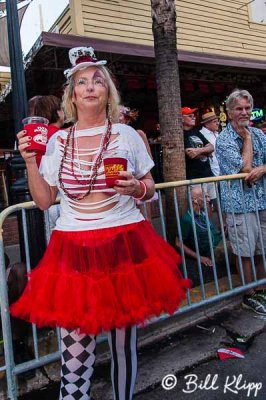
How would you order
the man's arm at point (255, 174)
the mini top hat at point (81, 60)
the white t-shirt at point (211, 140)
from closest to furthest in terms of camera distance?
1. the mini top hat at point (81, 60)
2. the man's arm at point (255, 174)
3. the white t-shirt at point (211, 140)

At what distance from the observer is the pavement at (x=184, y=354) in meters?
2.46

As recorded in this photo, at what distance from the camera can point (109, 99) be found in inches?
75.5

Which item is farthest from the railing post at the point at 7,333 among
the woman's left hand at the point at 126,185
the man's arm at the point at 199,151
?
the man's arm at the point at 199,151

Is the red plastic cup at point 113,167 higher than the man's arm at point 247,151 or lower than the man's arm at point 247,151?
lower

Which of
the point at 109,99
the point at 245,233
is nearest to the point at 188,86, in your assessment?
the point at 245,233

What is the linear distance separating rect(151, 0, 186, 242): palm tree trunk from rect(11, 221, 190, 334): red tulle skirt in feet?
8.43

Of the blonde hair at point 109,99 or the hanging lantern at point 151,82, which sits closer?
the blonde hair at point 109,99

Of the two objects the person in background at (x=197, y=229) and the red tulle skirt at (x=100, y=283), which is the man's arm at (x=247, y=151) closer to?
the person in background at (x=197, y=229)

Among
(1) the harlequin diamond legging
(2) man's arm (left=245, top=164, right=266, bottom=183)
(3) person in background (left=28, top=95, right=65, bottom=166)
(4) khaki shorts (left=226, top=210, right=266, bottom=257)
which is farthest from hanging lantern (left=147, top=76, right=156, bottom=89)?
(1) the harlequin diamond legging

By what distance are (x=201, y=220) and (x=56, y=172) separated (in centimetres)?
279

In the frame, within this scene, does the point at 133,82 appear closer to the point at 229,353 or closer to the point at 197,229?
the point at 197,229

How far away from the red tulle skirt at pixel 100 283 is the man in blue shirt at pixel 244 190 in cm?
188

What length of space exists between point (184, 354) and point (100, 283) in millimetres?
1541

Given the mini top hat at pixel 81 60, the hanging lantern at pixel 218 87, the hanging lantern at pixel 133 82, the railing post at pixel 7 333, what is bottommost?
the railing post at pixel 7 333
